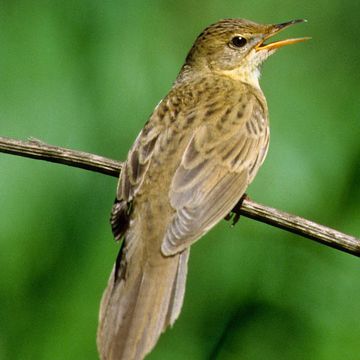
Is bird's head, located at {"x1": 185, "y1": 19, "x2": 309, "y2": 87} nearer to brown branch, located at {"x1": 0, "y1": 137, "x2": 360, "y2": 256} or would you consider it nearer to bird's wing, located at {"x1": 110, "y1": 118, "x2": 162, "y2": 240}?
bird's wing, located at {"x1": 110, "y1": 118, "x2": 162, "y2": 240}

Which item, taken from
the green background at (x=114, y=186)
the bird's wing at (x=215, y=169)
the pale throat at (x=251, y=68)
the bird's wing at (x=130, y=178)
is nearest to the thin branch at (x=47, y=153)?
the bird's wing at (x=130, y=178)

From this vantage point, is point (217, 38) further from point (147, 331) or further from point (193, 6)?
point (147, 331)

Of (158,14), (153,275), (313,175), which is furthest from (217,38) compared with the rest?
(153,275)

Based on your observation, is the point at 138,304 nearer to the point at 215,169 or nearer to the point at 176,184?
the point at 176,184

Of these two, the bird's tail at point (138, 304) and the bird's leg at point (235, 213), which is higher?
the bird's leg at point (235, 213)

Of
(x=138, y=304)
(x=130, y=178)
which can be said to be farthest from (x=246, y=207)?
(x=138, y=304)

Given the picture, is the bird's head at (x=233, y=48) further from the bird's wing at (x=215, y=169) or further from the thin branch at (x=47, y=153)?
the thin branch at (x=47, y=153)
